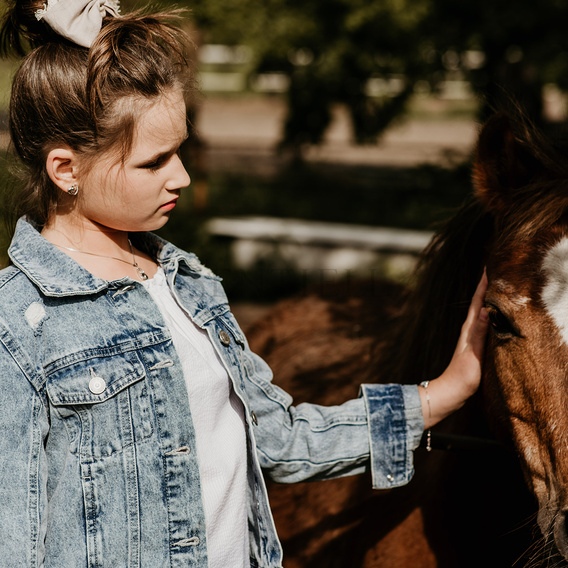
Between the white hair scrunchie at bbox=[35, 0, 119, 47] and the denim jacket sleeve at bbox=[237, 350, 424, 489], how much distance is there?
80 cm

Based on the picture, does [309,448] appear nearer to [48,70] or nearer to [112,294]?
[112,294]

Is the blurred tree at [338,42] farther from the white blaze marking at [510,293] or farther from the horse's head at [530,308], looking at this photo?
the white blaze marking at [510,293]

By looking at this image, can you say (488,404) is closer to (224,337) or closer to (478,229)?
(478,229)

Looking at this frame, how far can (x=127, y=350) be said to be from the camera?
142cm

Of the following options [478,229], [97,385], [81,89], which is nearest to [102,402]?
[97,385]

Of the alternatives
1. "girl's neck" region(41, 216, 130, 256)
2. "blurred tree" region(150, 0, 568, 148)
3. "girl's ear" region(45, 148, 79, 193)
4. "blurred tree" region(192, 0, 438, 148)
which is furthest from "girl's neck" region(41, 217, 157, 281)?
"blurred tree" region(192, 0, 438, 148)

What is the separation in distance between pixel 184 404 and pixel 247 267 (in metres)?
6.73

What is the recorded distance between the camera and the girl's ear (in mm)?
1416

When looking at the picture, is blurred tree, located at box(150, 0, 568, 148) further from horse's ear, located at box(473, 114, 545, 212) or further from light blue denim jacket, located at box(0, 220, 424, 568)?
light blue denim jacket, located at box(0, 220, 424, 568)

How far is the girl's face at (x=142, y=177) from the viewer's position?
56.3 inches

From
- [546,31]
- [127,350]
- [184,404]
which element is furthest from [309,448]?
[546,31]

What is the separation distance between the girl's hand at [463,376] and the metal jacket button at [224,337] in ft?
1.70

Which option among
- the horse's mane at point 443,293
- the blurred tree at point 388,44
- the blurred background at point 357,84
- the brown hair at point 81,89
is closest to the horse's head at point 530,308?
the horse's mane at point 443,293

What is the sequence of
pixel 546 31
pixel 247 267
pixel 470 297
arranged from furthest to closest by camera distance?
pixel 247 267 → pixel 546 31 → pixel 470 297
